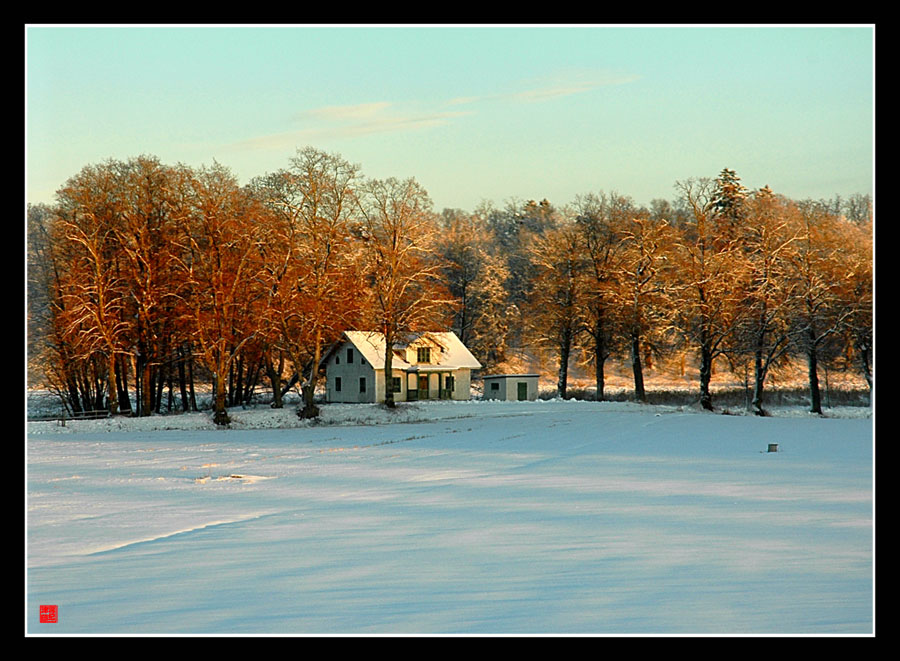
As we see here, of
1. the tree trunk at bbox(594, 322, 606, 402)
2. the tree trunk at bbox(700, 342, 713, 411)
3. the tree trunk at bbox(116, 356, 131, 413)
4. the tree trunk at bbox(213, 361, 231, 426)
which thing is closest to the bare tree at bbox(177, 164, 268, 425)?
the tree trunk at bbox(213, 361, 231, 426)

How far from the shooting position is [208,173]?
148 feet

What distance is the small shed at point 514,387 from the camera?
63.9 metres

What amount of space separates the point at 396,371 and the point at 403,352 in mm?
3307

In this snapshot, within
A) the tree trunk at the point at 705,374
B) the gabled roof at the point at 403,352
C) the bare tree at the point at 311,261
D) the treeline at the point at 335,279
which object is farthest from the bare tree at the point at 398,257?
the tree trunk at the point at 705,374

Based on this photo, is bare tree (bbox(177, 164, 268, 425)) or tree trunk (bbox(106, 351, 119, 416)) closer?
tree trunk (bbox(106, 351, 119, 416))

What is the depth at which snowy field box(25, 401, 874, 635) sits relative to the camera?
9.80 meters

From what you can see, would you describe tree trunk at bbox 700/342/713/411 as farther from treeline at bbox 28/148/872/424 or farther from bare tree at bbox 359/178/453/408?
bare tree at bbox 359/178/453/408

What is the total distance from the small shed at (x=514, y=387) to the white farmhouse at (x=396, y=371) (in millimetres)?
2095

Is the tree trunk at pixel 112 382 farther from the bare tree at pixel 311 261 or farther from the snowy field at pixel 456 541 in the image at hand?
the snowy field at pixel 456 541
